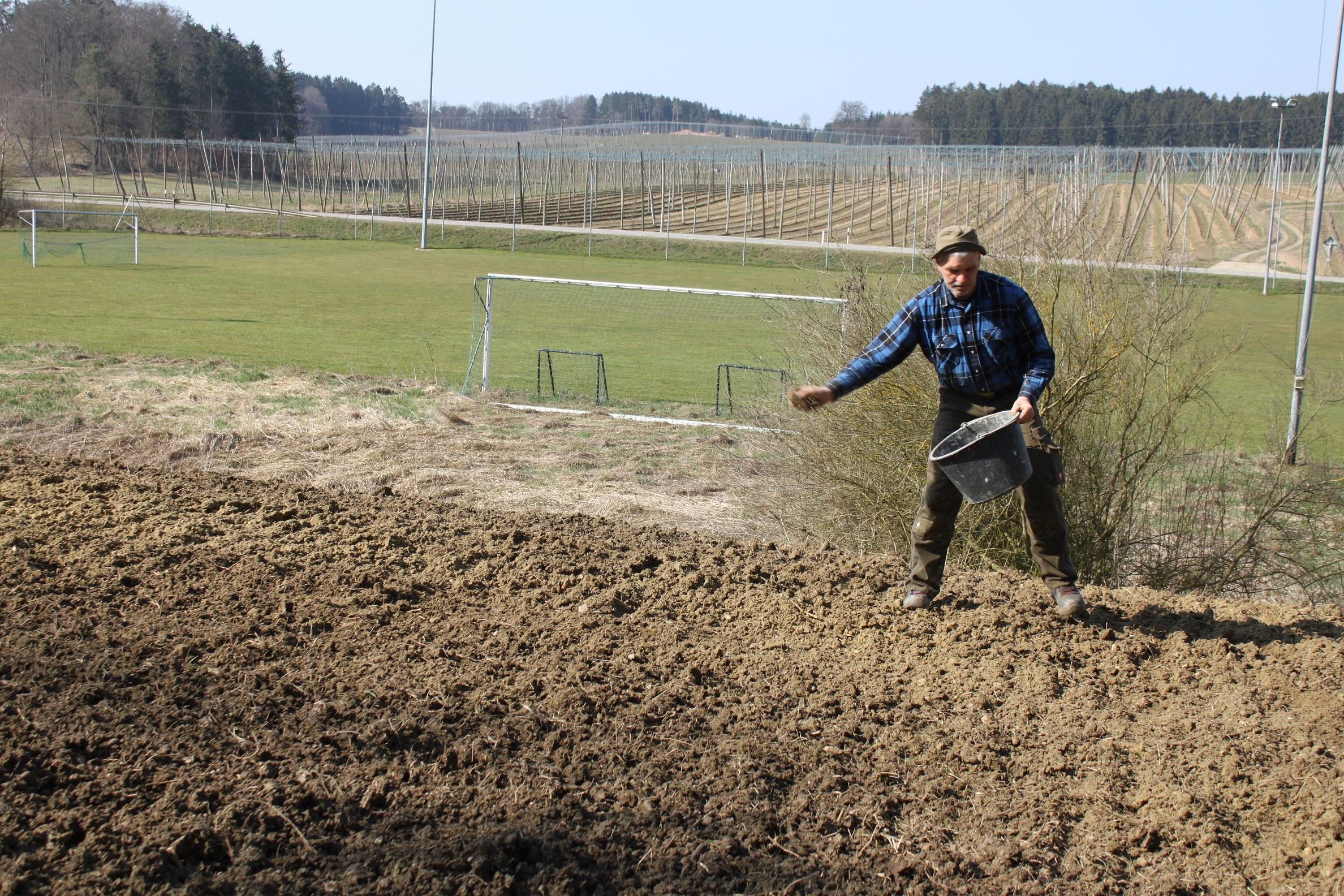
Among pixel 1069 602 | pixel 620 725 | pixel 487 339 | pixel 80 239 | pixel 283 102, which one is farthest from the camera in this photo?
pixel 283 102

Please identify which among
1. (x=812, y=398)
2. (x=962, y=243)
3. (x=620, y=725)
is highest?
Answer: (x=962, y=243)

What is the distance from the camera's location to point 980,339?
17.1 feet

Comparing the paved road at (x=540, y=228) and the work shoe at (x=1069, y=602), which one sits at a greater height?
the paved road at (x=540, y=228)

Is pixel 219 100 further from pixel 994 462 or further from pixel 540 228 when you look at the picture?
pixel 994 462

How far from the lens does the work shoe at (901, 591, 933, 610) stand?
5.52 metres

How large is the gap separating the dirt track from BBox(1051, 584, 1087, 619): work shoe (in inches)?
5.1

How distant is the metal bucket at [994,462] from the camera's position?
502cm

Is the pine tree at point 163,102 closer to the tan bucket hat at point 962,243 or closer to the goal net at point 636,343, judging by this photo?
the goal net at point 636,343

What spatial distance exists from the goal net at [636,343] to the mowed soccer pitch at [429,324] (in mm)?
78

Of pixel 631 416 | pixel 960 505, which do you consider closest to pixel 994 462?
pixel 960 505

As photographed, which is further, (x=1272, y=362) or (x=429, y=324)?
(x=429, y=324)

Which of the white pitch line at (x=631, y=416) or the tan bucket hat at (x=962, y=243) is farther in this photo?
the white pitch line at (x=631, y=416)

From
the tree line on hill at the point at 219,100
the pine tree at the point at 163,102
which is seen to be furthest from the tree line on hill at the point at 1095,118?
the pine tree at the point at 163,102

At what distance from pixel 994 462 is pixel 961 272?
90 cm
